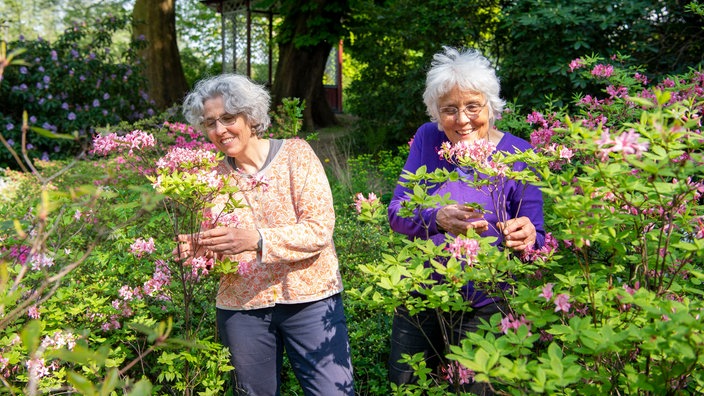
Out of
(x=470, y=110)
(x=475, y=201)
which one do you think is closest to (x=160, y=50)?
(x=470, y=110)

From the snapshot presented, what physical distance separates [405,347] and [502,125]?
2119 mm

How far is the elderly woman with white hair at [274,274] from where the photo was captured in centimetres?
254

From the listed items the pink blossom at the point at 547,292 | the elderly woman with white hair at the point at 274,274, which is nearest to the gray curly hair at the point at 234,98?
the elderly woman with white hair at the point at 274,274

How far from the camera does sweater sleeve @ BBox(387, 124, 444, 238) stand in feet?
7.93

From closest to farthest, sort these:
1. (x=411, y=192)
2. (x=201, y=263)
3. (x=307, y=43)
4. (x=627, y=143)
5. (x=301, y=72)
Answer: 1. (x=627, y=143)
2. (x=201, y=263)
3. (x=411, y=192)
4. (x=307, y=43)
5. (x=301, y=72)

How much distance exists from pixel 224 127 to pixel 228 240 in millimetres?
525

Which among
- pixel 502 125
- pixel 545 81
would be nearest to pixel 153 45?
pixel 545 81

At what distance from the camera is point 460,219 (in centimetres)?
221

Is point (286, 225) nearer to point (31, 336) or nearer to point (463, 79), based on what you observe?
point (463, 79)

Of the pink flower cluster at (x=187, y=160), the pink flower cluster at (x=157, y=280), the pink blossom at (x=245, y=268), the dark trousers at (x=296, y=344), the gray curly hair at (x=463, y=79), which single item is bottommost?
the dark trousers at (x=296, y=344)

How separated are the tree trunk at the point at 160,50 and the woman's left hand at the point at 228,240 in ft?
43.8

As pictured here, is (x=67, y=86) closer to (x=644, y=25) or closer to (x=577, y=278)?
(x=644, y=25)

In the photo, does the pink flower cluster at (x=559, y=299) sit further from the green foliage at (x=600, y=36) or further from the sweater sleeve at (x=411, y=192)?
the green foliage at (x=600, y=36)

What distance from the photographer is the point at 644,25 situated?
262 inches
